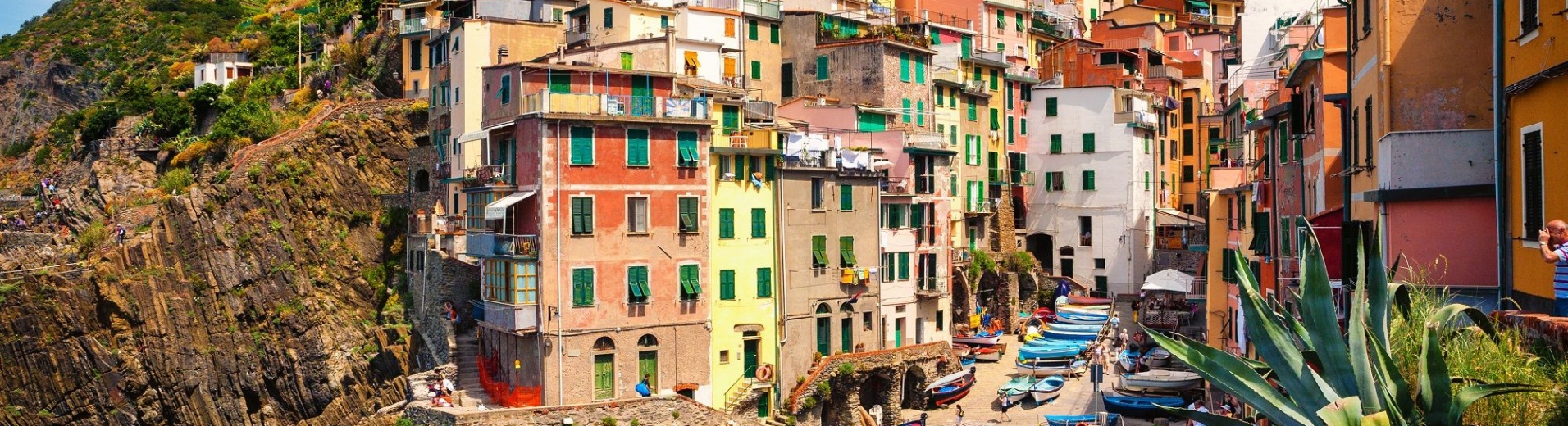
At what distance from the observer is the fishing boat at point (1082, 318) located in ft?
233

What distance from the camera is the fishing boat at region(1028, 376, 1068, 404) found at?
2233 inches

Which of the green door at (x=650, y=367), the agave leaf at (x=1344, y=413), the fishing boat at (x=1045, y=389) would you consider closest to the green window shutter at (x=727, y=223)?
the green door at (x=650, y=367)

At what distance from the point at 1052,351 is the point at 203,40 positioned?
75443 mm

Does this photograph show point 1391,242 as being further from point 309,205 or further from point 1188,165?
point 1188,165

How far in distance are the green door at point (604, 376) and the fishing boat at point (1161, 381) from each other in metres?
18.5

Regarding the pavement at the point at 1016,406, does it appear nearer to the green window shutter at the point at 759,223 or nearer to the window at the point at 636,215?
the green window shutter at the point at 759,223

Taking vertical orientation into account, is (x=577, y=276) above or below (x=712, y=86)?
below

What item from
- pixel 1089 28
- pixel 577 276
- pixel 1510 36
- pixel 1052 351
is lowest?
pixel 1052 351

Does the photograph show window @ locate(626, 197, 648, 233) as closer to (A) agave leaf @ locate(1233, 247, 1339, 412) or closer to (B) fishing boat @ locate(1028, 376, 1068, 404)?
(B) fishing boat @ locate(1028, 376, 1068, 404)

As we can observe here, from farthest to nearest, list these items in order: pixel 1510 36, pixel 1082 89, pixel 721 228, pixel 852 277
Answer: pixel 1082 89 < pixel 852 277 < pixel 721 228 < pixel 1510 36

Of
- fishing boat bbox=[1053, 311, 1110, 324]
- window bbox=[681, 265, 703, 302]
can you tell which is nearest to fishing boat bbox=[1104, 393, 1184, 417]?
window bbox=[681, 265, 703, 302]

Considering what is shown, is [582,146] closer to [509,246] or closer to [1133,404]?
[509,246]

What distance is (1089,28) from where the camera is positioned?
10169cm

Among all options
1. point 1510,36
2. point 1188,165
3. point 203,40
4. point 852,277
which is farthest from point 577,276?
point 203,40
